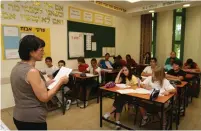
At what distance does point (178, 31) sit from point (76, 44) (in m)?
3.86

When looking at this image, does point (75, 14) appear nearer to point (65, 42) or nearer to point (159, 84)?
point (65, 42)

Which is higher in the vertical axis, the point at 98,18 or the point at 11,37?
the point at 98,18

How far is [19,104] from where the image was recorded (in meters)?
1.21

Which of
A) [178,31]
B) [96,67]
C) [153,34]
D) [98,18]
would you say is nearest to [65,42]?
[96,67]

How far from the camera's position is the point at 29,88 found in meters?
1.16

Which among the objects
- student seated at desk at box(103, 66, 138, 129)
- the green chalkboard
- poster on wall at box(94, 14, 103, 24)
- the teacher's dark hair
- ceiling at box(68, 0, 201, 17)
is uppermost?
ceiling at box(68, 0, 201, 17)

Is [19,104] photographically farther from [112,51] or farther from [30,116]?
[112,51]

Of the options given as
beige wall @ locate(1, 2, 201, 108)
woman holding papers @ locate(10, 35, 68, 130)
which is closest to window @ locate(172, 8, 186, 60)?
beige wall @ locate(1, 2, 201, 108)

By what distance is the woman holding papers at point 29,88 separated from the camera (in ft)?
3.72

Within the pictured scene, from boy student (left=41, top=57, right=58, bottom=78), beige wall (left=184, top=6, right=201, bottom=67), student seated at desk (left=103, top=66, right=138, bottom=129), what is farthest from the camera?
beige wall (left=184, top=6, right=201, bottom=67)

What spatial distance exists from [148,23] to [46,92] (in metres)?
5.88

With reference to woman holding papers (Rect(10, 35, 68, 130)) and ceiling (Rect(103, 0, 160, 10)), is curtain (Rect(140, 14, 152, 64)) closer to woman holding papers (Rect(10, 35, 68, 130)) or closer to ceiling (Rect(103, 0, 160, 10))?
ceiling (Rect(103, 0, 160, 10))

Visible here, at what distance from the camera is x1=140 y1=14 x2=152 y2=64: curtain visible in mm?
6215

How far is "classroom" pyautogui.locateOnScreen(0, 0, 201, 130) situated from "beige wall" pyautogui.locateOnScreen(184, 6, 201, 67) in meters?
0.03
